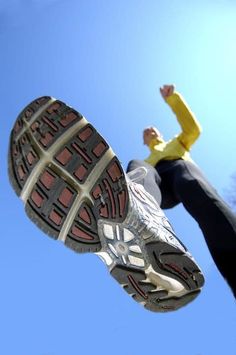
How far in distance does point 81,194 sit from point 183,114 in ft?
4.25

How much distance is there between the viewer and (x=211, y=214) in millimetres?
2773

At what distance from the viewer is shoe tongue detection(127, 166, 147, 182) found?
2.89m

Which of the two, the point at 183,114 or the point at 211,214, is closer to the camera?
the point at 211,214

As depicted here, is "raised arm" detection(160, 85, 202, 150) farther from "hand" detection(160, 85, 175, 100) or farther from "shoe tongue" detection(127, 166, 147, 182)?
"shoe tongue" detection(127, 166, 147, 182)

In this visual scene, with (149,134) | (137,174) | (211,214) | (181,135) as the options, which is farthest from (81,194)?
(149,134)

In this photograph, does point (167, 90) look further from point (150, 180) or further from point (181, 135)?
point (150, 180)

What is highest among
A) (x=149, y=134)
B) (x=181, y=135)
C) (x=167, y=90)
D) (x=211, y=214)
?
(x=167, y=90)

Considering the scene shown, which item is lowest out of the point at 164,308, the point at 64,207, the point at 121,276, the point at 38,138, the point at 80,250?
the point at 164,308

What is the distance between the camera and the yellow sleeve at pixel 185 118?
3.46m

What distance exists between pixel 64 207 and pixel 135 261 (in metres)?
0.41

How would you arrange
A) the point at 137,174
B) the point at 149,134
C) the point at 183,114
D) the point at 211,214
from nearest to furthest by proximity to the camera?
the point at 211,214 → the point at 137,174 → the point at 183,114 → the point at 149,134

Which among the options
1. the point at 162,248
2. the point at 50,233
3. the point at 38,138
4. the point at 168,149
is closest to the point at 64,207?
the point at 50,233

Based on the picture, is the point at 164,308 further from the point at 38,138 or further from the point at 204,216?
the point at 38,138

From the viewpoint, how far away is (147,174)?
296cm
